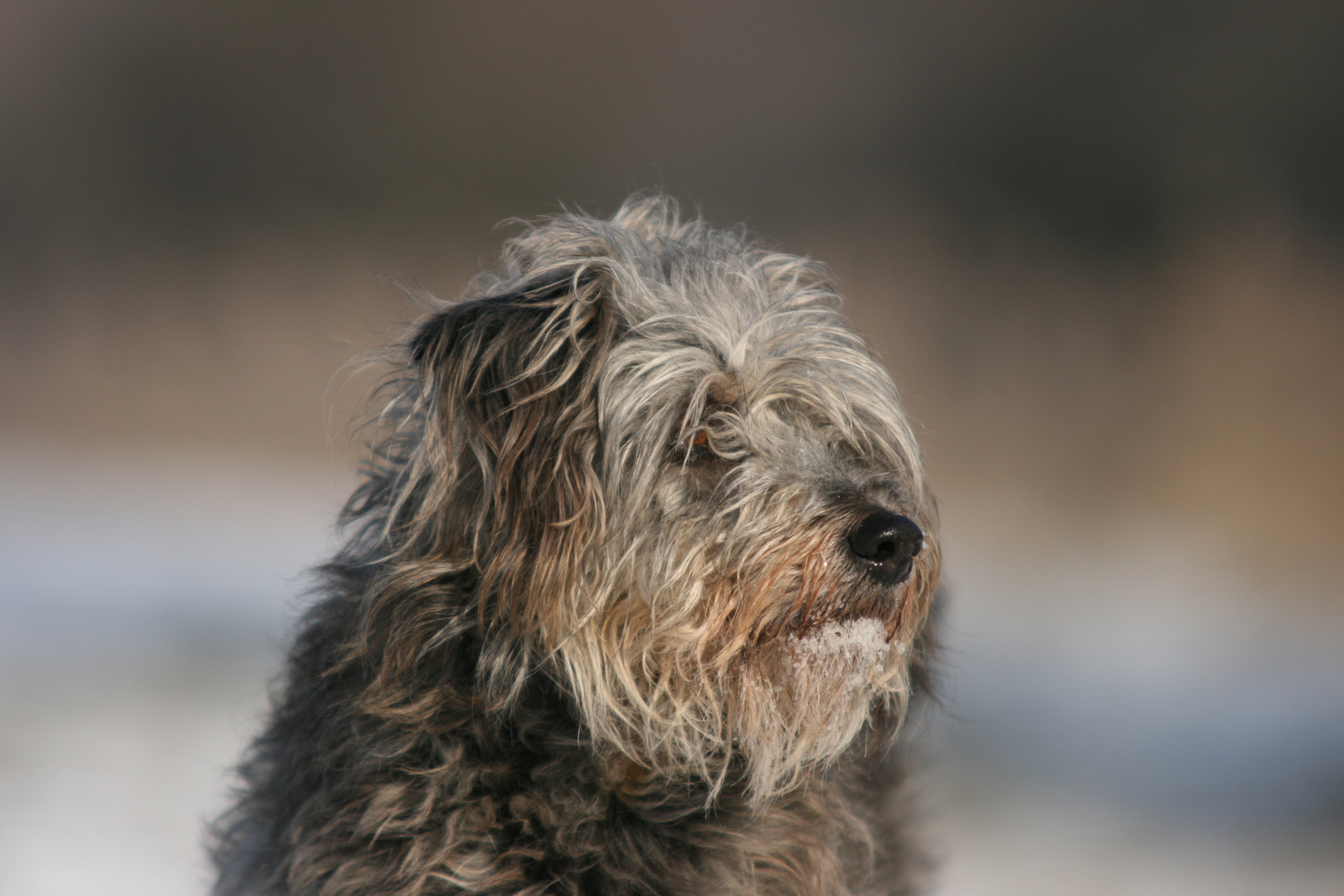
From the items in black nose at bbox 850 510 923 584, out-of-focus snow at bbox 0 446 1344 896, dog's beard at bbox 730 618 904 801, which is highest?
out-of-focus snow at bbox 0 446 1344 896

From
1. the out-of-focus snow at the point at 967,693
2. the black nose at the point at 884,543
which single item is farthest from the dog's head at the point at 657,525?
the out-of-focus snow at the point at 967,693

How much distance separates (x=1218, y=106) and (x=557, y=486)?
7.87 meters

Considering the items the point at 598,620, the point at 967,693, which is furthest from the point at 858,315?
the point at 598,620

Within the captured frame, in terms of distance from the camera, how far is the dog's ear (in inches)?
79.6

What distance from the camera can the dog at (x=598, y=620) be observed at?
79.8 inches

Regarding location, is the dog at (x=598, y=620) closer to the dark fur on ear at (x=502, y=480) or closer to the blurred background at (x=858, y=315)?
the dark fur on ear at (x=502, y=480)

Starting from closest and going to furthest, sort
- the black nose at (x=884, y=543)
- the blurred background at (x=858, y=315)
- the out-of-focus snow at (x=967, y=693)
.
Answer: the black nose at (x=884, y=543) → the out-of-focus snow at (x=967, y=693) → the blurred background at (x=858, y=315)

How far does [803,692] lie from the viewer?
82.7 inches

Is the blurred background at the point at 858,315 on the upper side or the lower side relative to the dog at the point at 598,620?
upper

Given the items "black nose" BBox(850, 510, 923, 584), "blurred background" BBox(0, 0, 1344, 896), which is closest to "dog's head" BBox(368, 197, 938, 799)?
"black nose" BBox(850, 510, 923, 584)

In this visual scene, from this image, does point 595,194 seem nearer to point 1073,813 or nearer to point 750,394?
point 1073,813

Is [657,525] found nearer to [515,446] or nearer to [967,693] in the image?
[515,446]

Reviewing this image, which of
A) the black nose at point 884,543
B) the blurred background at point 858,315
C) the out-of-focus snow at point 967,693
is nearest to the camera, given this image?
the black nose at point 884,543

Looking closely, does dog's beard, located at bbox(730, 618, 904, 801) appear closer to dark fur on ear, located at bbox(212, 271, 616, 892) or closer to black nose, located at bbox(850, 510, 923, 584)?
black nose, located at bbox(850, 510, 923, 584)
